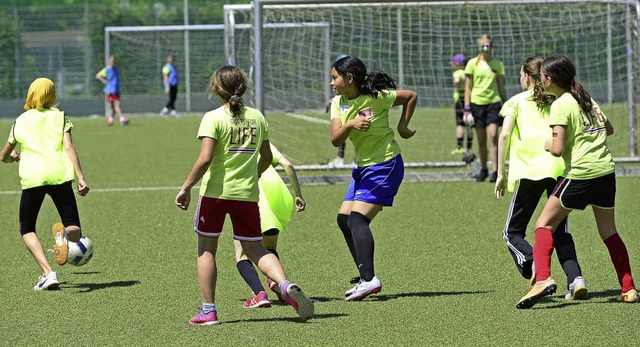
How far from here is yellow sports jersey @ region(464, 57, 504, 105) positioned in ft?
50.0

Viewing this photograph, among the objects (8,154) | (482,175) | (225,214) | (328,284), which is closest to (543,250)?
(328,284)

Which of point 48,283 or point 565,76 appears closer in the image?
point 565,76

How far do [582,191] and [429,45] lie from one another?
39.4ft

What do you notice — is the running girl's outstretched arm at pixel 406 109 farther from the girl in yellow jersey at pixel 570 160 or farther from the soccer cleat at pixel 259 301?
the soccer cleat at pixel 259 301

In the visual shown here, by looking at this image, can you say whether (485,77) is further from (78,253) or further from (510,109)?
(78,253)

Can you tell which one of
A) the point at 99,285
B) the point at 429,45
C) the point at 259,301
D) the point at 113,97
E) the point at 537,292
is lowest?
the point at 99,285

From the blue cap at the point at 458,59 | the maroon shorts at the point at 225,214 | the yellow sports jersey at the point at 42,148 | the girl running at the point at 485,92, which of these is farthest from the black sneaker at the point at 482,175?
the maroon shorts at the point at 225,214

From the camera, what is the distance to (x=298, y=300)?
6793mm

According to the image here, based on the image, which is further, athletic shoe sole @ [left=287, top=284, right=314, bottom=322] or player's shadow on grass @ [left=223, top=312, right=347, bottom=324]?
player's shadow on grass @ [left=223, top=312, right=347, bottom=324]

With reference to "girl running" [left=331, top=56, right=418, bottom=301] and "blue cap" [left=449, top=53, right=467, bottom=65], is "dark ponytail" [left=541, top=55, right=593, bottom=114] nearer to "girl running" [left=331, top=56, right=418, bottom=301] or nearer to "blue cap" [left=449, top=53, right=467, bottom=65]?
"girl running" [left=331, top=56, right=418, bottom=301]

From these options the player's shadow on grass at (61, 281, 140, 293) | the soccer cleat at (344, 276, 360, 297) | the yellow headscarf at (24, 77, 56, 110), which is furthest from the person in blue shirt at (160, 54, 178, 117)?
the soccer cleat at (344, 276, 360, 297)

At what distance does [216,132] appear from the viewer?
22.3 ft

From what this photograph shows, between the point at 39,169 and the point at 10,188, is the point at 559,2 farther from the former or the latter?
the point at 39,169

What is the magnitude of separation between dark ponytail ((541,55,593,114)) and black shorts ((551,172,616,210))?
44 centimetres
